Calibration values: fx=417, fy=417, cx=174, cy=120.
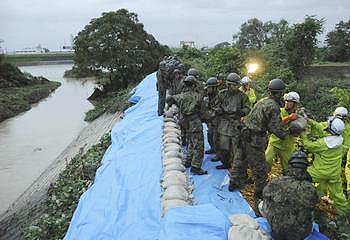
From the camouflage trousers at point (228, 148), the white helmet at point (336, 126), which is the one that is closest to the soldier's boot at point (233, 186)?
the camouflage trousers at point (228, 148)

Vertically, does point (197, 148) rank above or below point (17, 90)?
above

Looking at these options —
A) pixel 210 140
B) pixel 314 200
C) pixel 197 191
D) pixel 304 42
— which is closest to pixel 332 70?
pixel 304 42

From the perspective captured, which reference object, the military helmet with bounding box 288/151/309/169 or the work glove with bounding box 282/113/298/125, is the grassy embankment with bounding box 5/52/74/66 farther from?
the military helmet with bounding box 288/151/309/169

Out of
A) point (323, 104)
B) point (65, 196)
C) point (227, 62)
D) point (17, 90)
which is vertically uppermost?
point (227, 62)

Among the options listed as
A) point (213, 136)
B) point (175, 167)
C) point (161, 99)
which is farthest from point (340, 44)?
point (175, 167)

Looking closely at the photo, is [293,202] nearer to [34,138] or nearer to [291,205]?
[291,205]

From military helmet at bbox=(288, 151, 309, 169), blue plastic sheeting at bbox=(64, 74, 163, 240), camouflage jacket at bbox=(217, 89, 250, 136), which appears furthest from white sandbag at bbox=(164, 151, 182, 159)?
military helmet at bbox=(288, 151, 309, 169)

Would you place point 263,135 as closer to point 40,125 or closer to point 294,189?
point 294,189

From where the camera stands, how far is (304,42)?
14938 millimetres

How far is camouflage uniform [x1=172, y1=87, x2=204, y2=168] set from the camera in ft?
23.4

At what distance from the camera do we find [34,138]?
69.6 ft

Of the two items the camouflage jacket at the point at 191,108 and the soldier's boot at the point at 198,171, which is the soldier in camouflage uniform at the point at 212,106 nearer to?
the camouflage jacket at the point at 191,108

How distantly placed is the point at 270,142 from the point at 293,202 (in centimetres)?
188

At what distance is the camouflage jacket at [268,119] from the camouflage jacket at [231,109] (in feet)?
3.23
